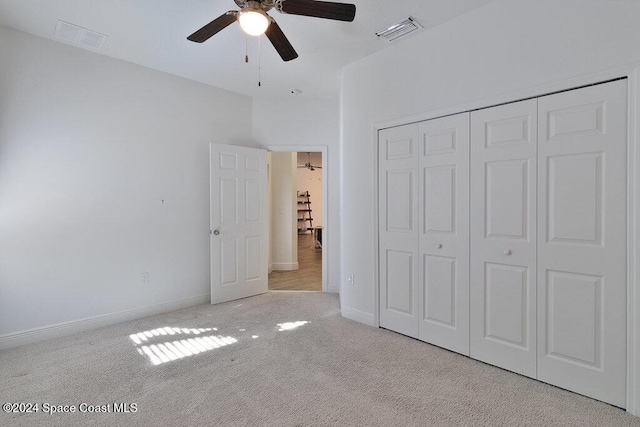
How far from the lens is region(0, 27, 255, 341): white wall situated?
2.86m

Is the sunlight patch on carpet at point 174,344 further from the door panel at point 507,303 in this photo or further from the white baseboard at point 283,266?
the white baseboard at point 283,266

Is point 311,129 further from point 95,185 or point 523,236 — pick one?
point 523,236

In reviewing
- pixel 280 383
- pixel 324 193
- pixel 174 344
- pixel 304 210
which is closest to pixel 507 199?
pixel 280 383

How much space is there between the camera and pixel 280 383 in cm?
223

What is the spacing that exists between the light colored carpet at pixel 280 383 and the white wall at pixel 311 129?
1635 millimetres

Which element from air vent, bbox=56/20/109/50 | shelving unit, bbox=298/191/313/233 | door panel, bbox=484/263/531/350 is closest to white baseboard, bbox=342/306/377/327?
door panel, bbox=484/263/531/350

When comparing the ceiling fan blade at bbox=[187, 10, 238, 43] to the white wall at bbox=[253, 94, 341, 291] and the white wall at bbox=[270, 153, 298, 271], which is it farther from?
the white wall at bbox=[270, 153, 298, 271]

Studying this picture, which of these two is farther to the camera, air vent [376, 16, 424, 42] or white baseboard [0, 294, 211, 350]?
white baseboard [0, 294, 211, 350]

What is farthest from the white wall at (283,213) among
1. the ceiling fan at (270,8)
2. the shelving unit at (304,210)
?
the shelving unit at (304,210)

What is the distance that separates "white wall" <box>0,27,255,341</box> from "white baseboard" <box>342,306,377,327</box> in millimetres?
1968

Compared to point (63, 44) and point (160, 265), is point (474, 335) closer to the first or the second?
point (160, 265)

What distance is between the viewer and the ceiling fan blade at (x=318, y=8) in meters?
1.88

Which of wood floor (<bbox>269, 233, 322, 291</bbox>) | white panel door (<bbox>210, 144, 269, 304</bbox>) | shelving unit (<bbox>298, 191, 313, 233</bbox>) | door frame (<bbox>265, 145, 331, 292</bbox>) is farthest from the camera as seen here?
shelving unit (<bbox>298, 191, 313, 233</bbox>)

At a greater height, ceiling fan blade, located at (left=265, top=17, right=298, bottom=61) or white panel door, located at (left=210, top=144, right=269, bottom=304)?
ceiling fan blade, located at (left=265, top=17, right=298, bottom=61)
